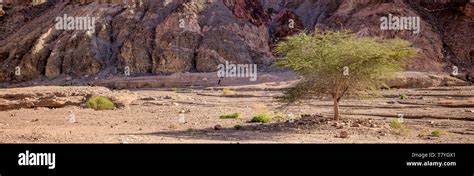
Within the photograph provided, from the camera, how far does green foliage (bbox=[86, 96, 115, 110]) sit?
21.9 metres

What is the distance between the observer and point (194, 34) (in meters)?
47.8

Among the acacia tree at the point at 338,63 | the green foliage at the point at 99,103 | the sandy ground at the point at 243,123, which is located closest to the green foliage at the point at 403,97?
the sandy ground at the point at 243,123

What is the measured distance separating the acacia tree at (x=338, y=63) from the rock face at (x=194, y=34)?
89.7ft

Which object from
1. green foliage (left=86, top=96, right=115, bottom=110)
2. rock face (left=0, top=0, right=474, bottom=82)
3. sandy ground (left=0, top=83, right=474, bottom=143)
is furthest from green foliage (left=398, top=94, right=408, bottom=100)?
green foliage (left=86, top=96, right=115, bottom=110)

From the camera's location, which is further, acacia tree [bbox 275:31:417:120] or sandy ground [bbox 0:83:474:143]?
acacia tree [bbox 275:31:417:120]

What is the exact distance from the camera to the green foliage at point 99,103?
2186cm

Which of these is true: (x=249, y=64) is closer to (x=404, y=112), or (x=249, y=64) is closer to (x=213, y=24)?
(x=213, y=24)

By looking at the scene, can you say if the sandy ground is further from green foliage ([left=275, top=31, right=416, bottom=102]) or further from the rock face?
the rock face

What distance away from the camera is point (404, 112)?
844 inches

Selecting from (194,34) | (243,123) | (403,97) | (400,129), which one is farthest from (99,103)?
(194,34)

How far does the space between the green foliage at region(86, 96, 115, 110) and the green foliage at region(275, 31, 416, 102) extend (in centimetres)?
876

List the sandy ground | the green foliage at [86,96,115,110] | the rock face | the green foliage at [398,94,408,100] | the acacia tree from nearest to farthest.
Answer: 1. the sandy ground
2. the acacia tree
3. the green foliage at [86,96,115,110]
4. the green foliage at [398,94,408,100]
5. the rock face
